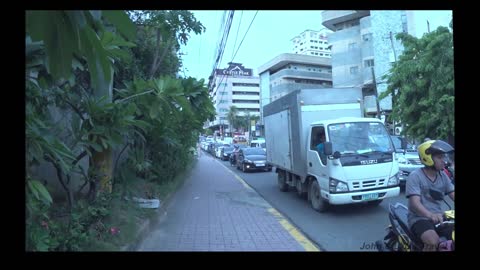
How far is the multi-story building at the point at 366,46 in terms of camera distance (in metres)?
40.6

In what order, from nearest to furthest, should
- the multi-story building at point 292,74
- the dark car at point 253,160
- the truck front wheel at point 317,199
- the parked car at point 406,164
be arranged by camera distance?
the truck front wheel at point 317,199
the parked car at point 406,164
the dark car at point 253,160
the multi-story building at point 292,74

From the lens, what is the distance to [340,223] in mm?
8328

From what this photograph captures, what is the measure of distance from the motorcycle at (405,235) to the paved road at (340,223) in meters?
0.68

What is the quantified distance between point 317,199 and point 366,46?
3949 centimetres

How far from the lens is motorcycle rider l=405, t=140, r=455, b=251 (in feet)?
14.7

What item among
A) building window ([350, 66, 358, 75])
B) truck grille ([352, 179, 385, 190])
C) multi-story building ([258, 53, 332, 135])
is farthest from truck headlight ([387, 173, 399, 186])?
multi-story building ([258, 53, 332, 135])

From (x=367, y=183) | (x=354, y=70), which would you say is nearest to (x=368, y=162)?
(x=367, y=183)

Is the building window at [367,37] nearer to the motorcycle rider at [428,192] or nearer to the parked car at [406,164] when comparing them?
the parked car at [406,164]

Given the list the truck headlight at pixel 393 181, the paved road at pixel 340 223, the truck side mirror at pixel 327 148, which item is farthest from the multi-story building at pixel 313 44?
the truck side mirror at pixel 327 148

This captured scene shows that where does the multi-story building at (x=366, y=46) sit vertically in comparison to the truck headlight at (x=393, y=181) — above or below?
above

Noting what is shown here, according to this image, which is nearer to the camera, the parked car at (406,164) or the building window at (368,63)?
the parked car at (406,164)
